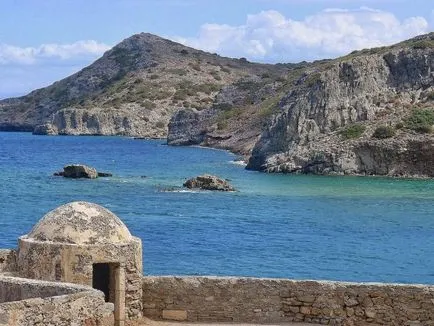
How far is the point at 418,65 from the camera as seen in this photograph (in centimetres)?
9325

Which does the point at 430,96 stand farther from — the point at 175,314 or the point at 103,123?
the point at 103,123

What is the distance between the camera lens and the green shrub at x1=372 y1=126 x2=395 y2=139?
81.1 metres

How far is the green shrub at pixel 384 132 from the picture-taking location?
81062mm

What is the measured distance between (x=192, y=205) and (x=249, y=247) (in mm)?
14926

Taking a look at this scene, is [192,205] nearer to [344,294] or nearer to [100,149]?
[344,294]

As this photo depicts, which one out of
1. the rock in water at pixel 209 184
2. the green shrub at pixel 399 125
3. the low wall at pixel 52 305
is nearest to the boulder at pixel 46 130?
the green shrub at pixel 399 125

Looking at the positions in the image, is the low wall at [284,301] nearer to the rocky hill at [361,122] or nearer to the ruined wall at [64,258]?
the ruined wall at [64,258]

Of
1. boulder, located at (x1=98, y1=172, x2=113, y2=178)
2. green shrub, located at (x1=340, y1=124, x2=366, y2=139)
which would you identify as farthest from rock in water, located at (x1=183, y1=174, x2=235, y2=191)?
green shrub, located at (x1=340, y1=124, x2=366, y2=139)

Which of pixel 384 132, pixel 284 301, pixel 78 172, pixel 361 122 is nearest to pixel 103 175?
pixel 78 172

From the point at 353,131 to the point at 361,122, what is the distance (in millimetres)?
2580

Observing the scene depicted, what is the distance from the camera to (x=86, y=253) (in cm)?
1560

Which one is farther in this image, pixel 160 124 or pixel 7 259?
pixel 160 124

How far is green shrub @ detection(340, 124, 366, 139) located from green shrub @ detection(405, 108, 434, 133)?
12.2 ft

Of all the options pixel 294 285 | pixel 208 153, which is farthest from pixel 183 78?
pixel 294 285
